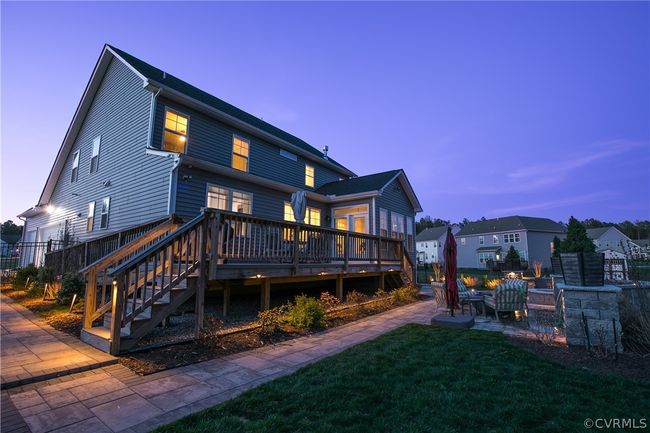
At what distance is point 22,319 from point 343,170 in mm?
15879

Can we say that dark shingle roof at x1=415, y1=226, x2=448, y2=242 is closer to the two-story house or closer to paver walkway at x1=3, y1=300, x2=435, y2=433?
the two-story house

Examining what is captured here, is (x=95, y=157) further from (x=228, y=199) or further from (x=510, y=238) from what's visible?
(x=510, y=238)

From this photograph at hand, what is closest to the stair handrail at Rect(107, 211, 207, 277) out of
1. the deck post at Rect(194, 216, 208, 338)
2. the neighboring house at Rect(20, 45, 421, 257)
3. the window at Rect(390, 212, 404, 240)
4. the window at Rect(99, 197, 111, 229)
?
the deck post at Rect(194, 216, 208, 338)

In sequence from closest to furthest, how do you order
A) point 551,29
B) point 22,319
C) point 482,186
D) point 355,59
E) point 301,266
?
point 22,319, point 301,266, point 551,29, point 355,59, point 482,186

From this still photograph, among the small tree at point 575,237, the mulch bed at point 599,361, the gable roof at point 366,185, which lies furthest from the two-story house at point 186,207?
the small tree at point 575,237

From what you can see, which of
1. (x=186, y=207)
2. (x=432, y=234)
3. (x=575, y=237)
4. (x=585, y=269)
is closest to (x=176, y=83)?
(x=186, y=207)

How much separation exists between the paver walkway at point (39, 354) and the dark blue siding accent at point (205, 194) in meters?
4.68

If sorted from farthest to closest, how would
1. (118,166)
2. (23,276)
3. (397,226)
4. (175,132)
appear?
(397,226) → (23,276) → (118,166) → (175,132)

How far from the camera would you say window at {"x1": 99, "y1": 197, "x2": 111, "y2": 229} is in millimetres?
13016

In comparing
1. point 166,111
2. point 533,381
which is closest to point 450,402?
point 533,381

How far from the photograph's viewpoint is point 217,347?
17.1 ft

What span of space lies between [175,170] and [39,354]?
6.36 meters

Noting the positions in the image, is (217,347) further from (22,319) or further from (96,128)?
(96,128)

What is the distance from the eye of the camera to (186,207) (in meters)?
10.2
